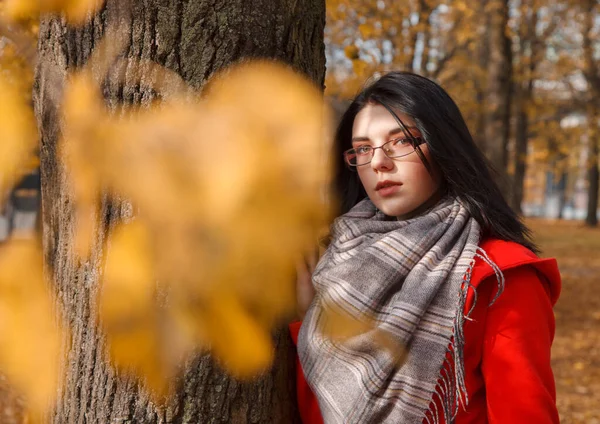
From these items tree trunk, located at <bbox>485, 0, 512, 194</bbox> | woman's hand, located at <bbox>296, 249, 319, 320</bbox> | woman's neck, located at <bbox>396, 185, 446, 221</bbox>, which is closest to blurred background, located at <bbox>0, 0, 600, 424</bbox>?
tree trunk, located at <bbox>485, 0, 512, 194</bbox>

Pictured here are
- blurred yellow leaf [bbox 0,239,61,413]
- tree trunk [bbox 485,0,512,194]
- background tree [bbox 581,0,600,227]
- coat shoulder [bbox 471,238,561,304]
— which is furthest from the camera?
background tree [bbox 581,0,600,227]

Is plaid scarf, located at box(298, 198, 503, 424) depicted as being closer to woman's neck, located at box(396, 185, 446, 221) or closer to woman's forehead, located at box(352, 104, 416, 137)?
woman's neck, located at box(396, 185, 446, 221)

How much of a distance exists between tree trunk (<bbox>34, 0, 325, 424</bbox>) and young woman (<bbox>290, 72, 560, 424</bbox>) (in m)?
0.20

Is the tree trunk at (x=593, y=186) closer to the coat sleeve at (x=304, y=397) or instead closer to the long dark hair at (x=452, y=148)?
the long dark hair at (x=452, y=148)

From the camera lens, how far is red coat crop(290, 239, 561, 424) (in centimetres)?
140

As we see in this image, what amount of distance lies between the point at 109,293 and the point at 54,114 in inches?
18.7

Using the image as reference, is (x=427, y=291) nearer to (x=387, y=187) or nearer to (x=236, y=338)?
(x=387, y=187)

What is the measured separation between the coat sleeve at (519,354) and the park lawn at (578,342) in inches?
26.8

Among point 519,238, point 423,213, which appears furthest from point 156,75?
point 519,238

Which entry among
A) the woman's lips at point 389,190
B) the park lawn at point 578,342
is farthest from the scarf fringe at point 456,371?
the park lawn at point 578,342

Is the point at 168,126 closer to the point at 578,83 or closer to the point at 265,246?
the point at 265,246

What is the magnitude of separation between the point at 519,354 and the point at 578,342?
18.8ft

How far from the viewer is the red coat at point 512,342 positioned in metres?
1.40

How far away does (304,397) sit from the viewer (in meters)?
1.70
